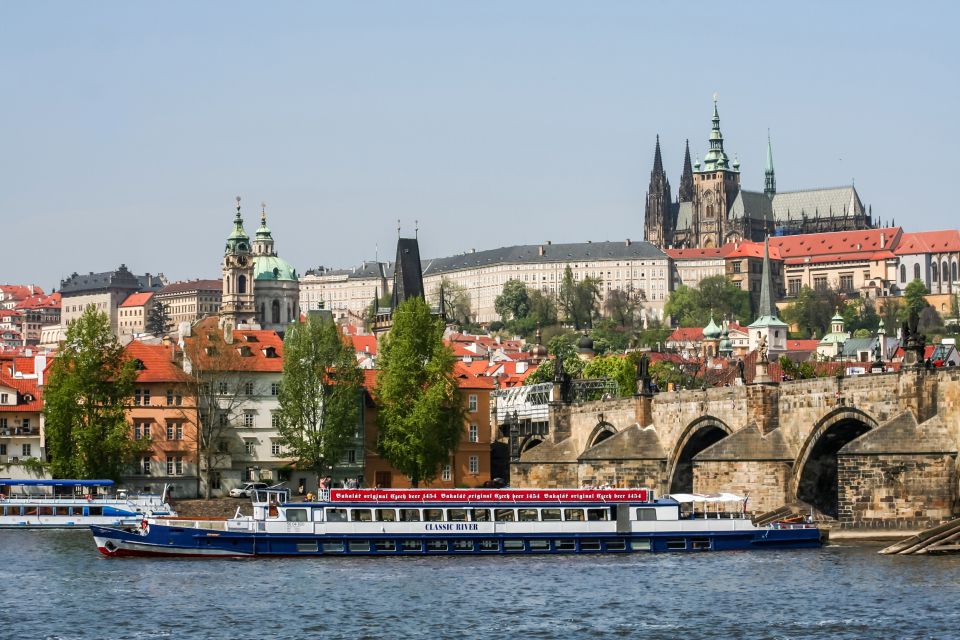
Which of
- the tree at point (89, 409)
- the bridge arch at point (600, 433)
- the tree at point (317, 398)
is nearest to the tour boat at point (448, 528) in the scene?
the tree at point (89, 409)

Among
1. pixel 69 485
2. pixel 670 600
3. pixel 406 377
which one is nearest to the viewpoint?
pixel 670 600

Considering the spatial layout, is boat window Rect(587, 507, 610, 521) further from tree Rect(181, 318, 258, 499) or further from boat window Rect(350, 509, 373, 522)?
tree Rect(181, 318, 258, 499)

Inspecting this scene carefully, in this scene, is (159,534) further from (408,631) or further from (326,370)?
(326,370)

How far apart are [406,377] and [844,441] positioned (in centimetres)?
3614

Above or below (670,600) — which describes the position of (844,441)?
above

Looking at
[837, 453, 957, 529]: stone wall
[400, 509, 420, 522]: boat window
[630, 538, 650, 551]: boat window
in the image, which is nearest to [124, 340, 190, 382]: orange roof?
[400, 509, 420, 522]: boat window

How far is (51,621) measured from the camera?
54.6 meters

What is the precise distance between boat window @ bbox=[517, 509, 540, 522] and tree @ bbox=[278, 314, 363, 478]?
105 feet

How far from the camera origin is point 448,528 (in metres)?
73.3

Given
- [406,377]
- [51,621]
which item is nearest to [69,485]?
[406,377]

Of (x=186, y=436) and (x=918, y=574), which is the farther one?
(x=186, y=436)

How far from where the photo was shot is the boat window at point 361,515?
241ft

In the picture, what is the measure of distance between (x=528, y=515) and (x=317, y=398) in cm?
3449

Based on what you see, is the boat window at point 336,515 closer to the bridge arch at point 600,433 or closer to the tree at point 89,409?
the bridge arch at point 600,433
